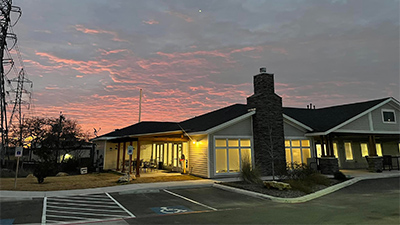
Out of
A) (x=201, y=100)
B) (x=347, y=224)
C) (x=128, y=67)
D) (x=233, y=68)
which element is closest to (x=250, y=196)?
(x=347, y=224)

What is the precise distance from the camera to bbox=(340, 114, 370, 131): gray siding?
18.0 metres

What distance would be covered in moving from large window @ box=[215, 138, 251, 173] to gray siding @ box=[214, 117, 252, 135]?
17.1 inches

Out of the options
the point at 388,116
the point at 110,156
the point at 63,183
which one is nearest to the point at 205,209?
the point at 63,183

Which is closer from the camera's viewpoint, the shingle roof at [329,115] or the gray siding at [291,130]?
the gray siding at [291,130]

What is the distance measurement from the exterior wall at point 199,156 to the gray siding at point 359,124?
1077 centimetres

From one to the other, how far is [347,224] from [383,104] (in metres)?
18.0

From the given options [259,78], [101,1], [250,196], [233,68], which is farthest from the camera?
[233,68]

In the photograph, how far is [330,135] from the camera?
57.6 ft

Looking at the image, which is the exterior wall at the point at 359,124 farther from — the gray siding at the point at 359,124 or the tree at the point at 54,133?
the tree at the point at 54,133

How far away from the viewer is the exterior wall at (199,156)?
15302 mm

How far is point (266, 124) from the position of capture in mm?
16422

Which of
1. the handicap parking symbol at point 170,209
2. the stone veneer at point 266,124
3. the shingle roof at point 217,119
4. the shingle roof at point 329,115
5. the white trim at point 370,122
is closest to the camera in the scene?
the handicap parking symbol at point 170,209

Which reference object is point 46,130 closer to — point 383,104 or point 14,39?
point 14,39

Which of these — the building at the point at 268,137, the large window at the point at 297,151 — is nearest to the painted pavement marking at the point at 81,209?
the building at the point at 268,137
